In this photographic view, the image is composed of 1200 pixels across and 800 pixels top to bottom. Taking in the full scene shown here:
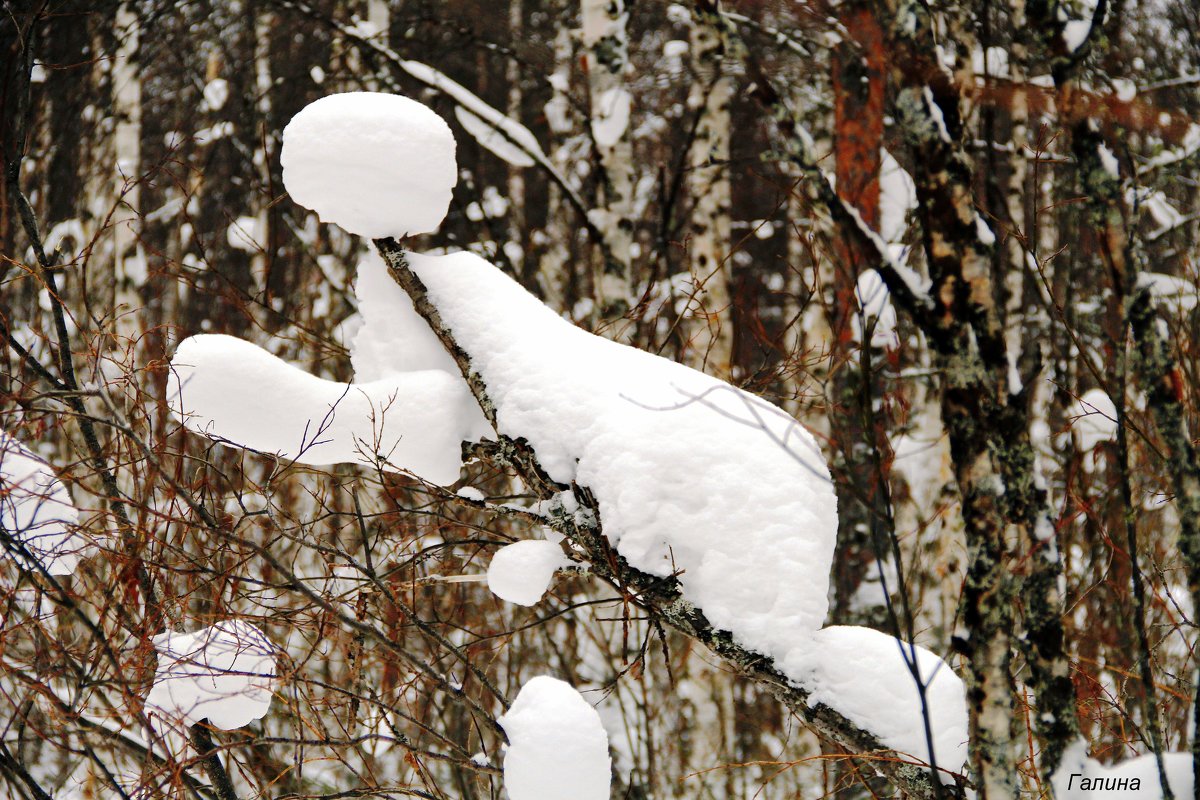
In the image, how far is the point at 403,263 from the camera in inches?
90.3

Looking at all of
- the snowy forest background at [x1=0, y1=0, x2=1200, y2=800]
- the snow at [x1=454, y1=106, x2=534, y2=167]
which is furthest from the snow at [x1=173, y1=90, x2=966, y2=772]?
the snow at [x1=454, y1=106, x2=534, y2=167]

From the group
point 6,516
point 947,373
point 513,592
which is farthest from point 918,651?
point 6,516

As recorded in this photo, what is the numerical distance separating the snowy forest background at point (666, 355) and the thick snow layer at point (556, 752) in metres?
0.16

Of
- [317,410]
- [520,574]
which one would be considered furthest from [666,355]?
[317,410]

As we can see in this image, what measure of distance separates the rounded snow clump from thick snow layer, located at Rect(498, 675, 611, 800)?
1.37 metres

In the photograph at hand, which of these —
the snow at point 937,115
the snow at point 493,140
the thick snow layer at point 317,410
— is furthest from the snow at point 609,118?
the thick snow layer at point 317,410

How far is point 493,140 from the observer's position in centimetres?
416

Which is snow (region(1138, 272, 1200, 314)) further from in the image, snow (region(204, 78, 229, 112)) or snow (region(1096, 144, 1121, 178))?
snow (region(204, 78, 229, 112))

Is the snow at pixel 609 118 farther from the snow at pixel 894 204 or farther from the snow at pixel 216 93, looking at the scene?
the snow at pixel 216 93

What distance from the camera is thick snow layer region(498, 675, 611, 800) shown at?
206cm

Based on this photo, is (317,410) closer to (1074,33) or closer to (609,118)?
(609,118)

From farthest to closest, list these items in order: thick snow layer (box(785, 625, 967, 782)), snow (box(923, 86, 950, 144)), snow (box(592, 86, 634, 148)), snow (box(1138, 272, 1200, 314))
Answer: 1. snow (box(592, 86, 634, 148))
2. snow (box(1138, 272, 1200, 314))
3. snow (box(923, 86, 950, 144))
4. thick snow layer (box(785, 625, 967, 782))

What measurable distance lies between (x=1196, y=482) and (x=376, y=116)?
2304 millimetres

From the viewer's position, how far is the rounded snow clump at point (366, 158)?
210cm
